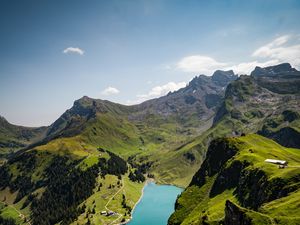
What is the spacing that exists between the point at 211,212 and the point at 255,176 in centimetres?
2825

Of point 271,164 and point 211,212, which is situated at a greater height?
point 271,164

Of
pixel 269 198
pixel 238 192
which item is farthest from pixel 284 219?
pixel 238 192

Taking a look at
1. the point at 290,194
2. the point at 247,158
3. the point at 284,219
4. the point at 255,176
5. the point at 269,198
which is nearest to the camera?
the point at 284,219

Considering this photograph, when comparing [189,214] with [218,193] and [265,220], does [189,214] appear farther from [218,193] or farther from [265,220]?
[265,220]

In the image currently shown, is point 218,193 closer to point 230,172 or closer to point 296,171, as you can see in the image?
point 230,172

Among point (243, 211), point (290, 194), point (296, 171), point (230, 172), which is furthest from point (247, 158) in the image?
point (243, 211)

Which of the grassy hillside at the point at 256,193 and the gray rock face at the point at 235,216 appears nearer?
the gray rock face at the point at 235,216

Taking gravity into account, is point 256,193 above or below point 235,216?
below

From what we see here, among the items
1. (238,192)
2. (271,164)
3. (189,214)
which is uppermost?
(271,164)

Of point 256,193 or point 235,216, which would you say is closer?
point 235,216

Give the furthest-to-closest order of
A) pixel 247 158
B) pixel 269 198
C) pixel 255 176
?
pixel 247 158, pixel 255 176, pixel 269 198

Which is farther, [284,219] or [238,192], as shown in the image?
[238,192]

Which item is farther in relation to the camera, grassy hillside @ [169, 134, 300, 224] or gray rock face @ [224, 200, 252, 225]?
grassy hillside @ [169, 134, 300, 224]

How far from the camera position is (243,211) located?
301 feet
